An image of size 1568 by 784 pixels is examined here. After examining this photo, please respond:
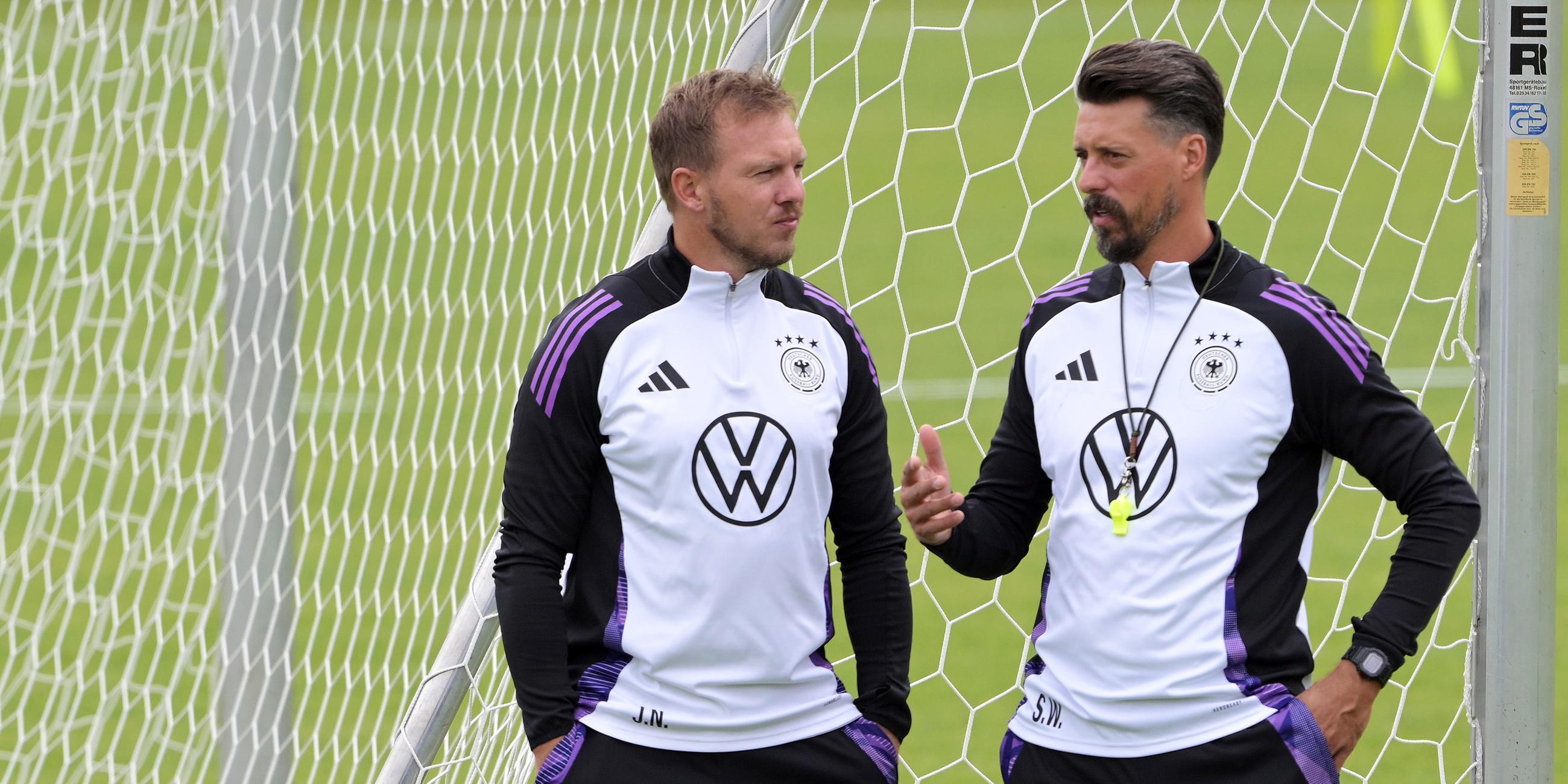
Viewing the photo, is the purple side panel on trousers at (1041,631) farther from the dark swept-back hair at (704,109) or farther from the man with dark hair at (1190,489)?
Answer: the dark swept-back hair at (704,109)

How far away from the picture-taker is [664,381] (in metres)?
1.90

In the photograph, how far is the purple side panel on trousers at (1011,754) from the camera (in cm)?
192

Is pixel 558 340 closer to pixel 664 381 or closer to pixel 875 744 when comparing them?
pixel 664 381

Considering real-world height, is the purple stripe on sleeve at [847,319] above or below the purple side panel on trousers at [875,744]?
above

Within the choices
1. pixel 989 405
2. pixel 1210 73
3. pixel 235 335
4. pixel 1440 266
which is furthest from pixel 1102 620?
pixel 1440 266

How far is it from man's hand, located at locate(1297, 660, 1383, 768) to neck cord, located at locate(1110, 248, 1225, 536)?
270 millimetres

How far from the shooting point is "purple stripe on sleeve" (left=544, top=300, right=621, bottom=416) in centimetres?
189

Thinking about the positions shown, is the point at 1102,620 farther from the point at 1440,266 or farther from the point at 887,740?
the point at 1440,266

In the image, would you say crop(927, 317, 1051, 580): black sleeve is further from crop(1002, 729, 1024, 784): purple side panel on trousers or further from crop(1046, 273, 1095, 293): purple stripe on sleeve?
crop(1002, 729, 1024, 784): purple side panel on trousers

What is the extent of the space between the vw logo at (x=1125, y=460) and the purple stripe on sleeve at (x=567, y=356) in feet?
1.88

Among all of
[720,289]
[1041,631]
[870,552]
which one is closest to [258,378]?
[720,289]

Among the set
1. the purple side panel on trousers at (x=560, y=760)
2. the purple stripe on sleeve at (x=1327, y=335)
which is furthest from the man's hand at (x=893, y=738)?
the purple stripe on sleeve at (x=1327, y=335)

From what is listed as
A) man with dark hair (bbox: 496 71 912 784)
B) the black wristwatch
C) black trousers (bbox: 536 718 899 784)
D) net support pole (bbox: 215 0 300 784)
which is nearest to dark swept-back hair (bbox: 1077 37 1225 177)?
man with dark hair (bbox: 496 71 912 784)

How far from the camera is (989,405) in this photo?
6965 millimetres
